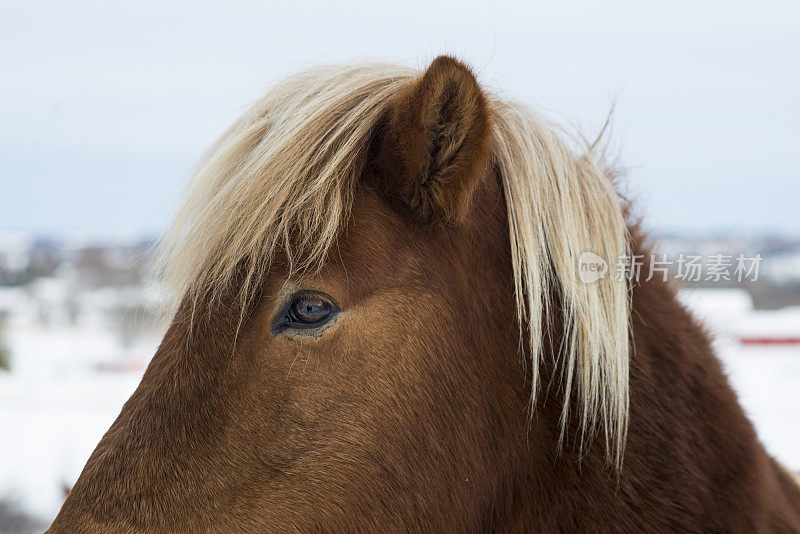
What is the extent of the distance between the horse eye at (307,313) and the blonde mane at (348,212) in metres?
0.08

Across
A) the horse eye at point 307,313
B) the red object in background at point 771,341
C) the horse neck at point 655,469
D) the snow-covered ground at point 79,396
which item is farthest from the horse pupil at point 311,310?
the red object in background at point 771,341

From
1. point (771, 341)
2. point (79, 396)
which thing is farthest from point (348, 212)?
point (771, 341)

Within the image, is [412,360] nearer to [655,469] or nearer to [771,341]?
[655,469]

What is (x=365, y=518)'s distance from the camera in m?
1.57

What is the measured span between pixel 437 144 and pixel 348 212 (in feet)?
0.90

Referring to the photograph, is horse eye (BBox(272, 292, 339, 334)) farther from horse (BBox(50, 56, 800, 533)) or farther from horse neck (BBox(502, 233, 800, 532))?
horse neck (BBox(502, 233, 800, 532))

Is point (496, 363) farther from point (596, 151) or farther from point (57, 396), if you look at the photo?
point (57, 396)

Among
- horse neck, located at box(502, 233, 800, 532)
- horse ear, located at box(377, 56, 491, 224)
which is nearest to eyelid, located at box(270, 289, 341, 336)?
horse ear, located at box(377, 56, 491, 224)

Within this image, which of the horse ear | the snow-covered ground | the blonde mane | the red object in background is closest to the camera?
the horse ear

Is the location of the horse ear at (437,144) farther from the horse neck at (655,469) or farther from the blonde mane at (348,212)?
the horse neck at (655,469)

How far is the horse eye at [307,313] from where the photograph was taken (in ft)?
5.11

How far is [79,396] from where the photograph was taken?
700 centimetres

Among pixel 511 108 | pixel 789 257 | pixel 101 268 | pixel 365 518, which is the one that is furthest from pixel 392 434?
pixel 789 257

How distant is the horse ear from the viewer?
149cm
